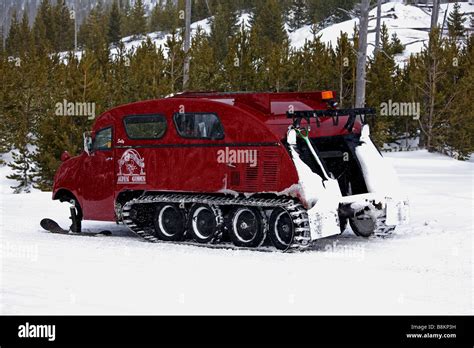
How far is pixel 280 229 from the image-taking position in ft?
33.5

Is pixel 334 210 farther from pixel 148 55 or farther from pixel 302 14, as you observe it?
pixel 302 14

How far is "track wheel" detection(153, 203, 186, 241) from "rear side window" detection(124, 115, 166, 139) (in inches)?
47.4

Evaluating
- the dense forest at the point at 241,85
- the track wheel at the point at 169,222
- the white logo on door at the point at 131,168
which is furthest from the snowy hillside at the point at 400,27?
the track wheel at the point at 169,222

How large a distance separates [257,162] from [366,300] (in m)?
3.91

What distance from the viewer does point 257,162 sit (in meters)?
10.3

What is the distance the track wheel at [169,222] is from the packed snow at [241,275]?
540 mm

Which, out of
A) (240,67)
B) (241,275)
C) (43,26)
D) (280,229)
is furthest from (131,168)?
(43,26)

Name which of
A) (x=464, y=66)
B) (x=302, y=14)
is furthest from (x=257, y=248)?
(x=302, y=14)

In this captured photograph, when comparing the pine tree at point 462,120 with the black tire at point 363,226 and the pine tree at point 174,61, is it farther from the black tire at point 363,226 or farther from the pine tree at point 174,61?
the black tire at point 363,226

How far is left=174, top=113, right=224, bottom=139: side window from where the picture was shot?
35.3ft

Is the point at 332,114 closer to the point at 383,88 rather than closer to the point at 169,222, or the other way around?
the point at 169,222

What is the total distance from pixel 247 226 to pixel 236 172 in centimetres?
84

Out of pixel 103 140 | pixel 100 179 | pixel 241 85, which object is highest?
pixel 241 85

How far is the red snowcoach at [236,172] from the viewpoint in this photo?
10.0 m
